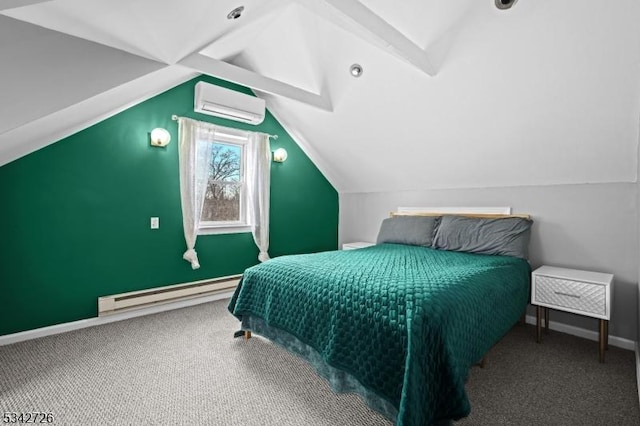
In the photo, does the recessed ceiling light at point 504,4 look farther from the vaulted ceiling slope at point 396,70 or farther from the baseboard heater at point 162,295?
the baseboard heater at point 162,295

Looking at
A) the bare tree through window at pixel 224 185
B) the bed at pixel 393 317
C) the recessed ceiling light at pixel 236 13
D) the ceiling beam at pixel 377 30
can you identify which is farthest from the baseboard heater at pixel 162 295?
the ceiling beam at pixel 377 30

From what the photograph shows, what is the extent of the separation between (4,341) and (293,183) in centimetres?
309

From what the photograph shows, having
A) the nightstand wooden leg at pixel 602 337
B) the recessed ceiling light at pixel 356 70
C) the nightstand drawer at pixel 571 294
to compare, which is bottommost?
the nightstand wooden leg at pixel 602 337

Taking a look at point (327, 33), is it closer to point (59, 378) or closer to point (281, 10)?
point (281, 10)

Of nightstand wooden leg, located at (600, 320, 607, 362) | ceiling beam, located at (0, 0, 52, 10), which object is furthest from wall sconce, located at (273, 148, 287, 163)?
nightstand wooden leg, located at (600, 320, 607, 362)

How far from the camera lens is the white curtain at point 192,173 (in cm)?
319

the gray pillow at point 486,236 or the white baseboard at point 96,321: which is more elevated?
the gray pillow at point 486,236

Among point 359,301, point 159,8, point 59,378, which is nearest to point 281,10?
point 159,8

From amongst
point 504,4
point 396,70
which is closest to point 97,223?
point 396,70

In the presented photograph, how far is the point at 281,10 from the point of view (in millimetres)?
2623

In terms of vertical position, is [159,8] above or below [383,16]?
below

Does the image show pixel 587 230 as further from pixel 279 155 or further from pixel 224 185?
pixel 224 185

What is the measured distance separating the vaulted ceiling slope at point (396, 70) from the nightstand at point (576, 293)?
86cm

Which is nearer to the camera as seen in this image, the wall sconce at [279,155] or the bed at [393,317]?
the bed at [393,317]
